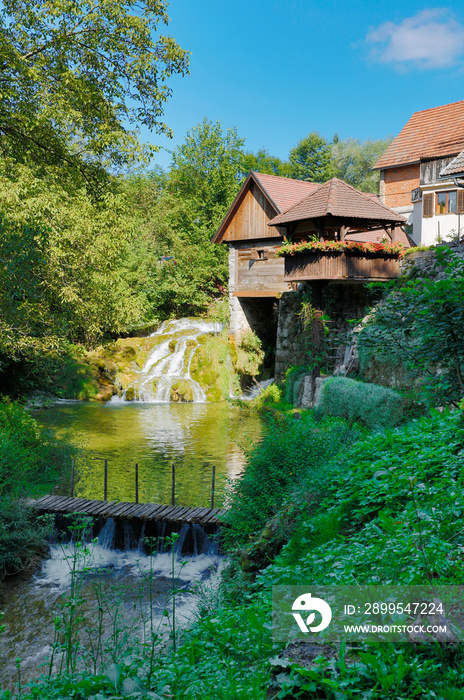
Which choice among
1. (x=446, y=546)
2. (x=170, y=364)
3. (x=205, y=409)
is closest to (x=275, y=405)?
(x=205, y=409)

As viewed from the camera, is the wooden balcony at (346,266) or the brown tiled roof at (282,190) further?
the brown tiled roof at (282,190)

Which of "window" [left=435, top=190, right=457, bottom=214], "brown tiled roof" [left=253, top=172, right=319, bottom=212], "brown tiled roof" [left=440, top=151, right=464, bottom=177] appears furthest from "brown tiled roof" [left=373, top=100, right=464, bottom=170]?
"brown tiled roof" [left=440, top=151, right=464, bottom=177]

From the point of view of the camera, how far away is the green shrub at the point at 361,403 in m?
10.7

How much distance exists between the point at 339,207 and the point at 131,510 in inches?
448

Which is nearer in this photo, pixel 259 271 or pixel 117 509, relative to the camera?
pixel 117 509

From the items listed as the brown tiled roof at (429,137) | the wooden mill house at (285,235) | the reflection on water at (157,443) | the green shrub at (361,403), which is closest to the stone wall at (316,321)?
the wooden mill house at (285,235)

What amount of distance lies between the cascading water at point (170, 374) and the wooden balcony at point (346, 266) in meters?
7.64

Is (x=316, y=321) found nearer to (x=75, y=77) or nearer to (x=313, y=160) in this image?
(x=75, y=77)

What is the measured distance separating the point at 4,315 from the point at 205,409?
1121 cm

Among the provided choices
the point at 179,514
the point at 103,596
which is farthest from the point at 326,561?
the point at 179,514

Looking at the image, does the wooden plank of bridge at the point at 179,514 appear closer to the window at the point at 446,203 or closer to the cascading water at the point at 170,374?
the cascading water at the point at 170,374

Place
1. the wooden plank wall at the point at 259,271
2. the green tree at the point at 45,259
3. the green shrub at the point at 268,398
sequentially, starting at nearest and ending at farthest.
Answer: the green tree at the point at 45,259 < the green shrub at the point at 268,398 < the wooden plank wall at the point at 259,271

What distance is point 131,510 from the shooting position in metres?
8.30

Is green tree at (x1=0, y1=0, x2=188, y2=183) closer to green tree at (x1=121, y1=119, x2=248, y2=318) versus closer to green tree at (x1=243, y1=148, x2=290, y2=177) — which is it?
green tree at (x1=121, y1=119, x2=248, y2=318)
